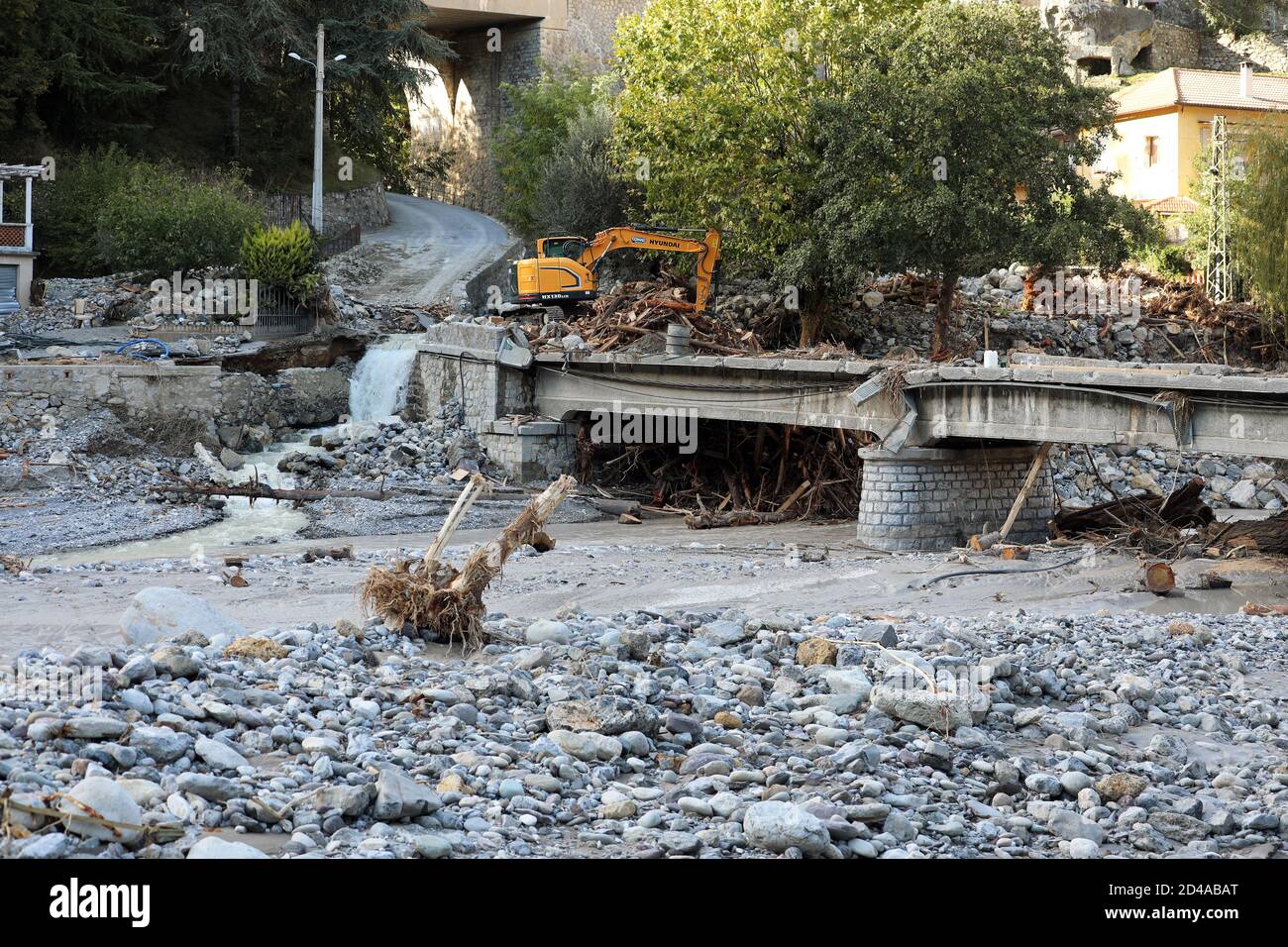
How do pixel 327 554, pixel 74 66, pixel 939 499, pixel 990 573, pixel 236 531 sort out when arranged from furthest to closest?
pixel 74 66 → pixel 236 531 → pixel 939 499 → pixel 327 554 → pixel 990 573

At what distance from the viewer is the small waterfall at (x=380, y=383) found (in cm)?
3017

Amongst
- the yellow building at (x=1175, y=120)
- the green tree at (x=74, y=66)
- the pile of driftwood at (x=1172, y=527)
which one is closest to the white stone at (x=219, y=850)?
the pile of driftwood at (x=1172, y=527)

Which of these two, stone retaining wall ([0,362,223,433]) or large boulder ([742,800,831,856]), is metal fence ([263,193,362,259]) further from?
large boulder ([742,800,831,856])

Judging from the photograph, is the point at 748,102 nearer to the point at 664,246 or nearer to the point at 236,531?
the point at 664,246

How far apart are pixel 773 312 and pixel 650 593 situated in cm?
1764

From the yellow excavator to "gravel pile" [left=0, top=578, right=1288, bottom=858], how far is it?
60.9 feet

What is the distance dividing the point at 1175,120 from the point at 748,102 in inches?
925

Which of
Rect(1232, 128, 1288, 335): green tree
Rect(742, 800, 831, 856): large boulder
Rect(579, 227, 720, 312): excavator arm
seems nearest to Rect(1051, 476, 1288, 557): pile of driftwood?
Rect(579, 227, 720, 312): excavator arm

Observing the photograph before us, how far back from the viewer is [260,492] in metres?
23.7

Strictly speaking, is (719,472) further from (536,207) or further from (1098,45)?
(1098,45)

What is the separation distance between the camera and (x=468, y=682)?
369 inches

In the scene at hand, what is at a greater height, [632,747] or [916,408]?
[916,408]

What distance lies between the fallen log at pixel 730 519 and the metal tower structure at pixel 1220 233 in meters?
20.5

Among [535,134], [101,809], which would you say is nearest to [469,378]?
[535,134]
